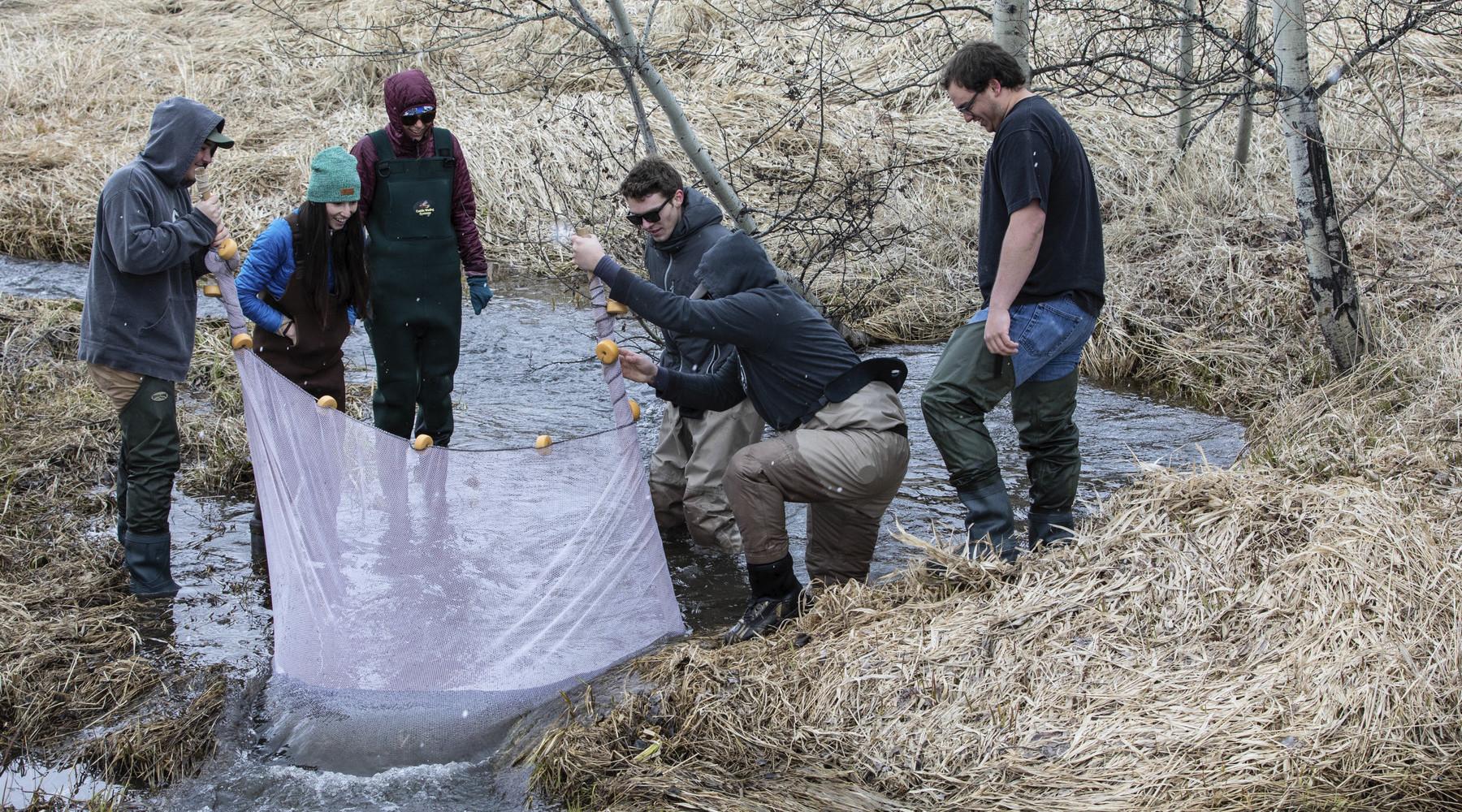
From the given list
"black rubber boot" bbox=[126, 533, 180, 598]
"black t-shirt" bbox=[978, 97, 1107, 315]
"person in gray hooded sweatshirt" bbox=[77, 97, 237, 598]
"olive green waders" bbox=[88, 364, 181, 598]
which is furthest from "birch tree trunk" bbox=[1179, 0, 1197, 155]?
"black rubber boot" bbox=[126, 533, 180, 598]

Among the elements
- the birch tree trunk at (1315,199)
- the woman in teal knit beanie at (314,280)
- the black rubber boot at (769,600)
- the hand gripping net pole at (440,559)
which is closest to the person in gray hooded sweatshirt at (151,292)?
the woman in teal knit beanie at (314,280)

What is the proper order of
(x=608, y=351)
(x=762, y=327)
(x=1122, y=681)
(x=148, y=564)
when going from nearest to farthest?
(x=1122, y=681), (x=608, y=351), (x=762, y=327), (x=148, y=564)

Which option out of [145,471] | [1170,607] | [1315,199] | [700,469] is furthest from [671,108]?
[1170,607]

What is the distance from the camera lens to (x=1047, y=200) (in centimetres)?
429

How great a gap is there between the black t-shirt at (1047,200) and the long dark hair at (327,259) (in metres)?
2.48

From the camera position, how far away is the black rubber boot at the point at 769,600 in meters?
4.41

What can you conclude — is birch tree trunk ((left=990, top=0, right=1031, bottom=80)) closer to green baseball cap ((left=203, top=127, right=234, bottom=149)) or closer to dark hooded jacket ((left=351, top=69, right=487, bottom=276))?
dark hooded jacket ((left=351, top=69, right=487, bottom=276))

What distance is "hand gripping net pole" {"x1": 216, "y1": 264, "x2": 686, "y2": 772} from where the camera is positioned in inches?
165

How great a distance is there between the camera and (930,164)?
11234 mm

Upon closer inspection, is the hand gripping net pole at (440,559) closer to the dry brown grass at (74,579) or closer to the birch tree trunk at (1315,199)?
the dry brown grass at (74,579)

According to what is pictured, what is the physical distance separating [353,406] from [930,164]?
19.7 ft

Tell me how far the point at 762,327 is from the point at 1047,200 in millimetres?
1053

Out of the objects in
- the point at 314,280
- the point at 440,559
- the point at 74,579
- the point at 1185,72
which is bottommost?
the point at 74,579

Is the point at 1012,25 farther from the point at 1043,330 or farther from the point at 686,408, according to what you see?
the point at 686,408
